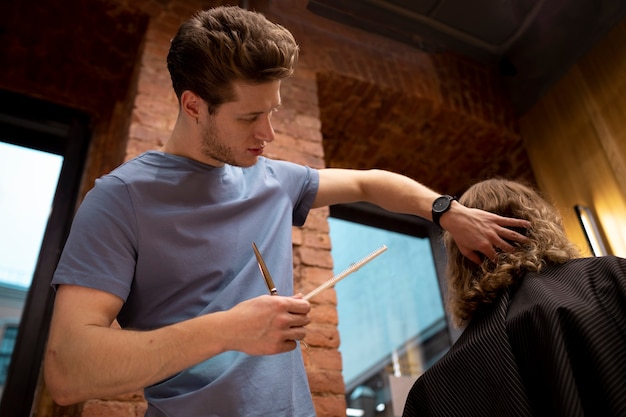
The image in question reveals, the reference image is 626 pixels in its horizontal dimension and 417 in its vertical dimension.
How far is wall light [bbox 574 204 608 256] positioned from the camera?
277 centimetres

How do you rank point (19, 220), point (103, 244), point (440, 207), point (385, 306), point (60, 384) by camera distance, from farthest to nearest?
point (385, 306)
point (19, 220)
point (440, 207)
point (103, 244)
point (60, 384)

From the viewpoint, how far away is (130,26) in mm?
2404

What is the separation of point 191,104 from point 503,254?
32.0 inches

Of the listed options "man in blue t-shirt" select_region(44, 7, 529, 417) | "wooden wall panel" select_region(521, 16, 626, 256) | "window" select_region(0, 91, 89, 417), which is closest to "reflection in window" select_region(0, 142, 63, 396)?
"window" select_region(0, 91, 89, 417)

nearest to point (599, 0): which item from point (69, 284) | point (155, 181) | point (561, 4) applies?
point (561, 4)

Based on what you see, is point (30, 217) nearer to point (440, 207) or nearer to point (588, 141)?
point (440, 207)

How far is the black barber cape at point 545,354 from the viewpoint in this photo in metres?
0.96

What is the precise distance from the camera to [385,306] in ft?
10.5

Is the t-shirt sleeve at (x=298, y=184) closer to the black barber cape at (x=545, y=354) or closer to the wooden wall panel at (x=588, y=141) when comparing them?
the black barber cape at (x=545, y=354)

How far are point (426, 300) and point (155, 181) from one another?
97.5 inches

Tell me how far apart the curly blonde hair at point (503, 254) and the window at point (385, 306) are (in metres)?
1.44

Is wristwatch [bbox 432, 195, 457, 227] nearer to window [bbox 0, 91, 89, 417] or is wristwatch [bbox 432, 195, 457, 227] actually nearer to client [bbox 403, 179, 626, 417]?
client [bbox 403, 179, 626, 417]

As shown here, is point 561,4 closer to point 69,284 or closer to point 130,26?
point 130,26

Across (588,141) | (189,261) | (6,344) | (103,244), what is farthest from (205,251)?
(588,141)
